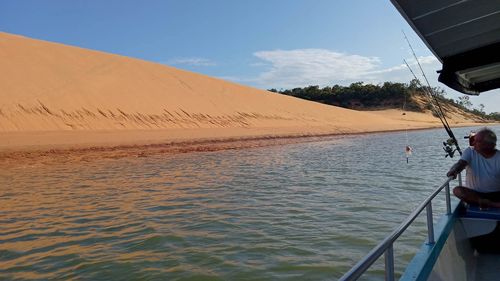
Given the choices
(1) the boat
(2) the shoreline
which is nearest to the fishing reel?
(1) the boat

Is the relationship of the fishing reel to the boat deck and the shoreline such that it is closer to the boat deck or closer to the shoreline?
the boat deck

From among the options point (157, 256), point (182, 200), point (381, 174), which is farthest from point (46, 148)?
point (157, 256)

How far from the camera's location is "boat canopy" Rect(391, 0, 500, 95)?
343cm

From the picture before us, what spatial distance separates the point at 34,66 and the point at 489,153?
41.6m

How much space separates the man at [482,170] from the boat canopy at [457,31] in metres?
0.79

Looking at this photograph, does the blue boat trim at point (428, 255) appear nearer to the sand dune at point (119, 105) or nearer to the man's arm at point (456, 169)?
the man's arm at point (456, 169)

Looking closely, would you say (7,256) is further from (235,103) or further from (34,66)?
(235,103)

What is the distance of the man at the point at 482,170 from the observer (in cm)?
446

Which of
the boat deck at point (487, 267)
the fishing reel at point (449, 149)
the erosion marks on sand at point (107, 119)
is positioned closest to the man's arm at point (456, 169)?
the boat deck at point (487, 267)

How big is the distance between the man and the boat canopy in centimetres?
79

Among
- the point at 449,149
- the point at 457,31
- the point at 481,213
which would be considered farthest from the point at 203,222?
the point at 449,149

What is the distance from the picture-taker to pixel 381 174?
42.9 ft

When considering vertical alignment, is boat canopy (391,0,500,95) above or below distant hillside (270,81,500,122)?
below

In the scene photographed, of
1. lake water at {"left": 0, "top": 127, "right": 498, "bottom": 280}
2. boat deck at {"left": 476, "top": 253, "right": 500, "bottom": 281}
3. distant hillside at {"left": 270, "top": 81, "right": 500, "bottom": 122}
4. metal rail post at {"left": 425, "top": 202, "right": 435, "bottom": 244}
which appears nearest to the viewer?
metal rail post at {"left": 425, "top": 202, "right": 435, "bottom": 244}
